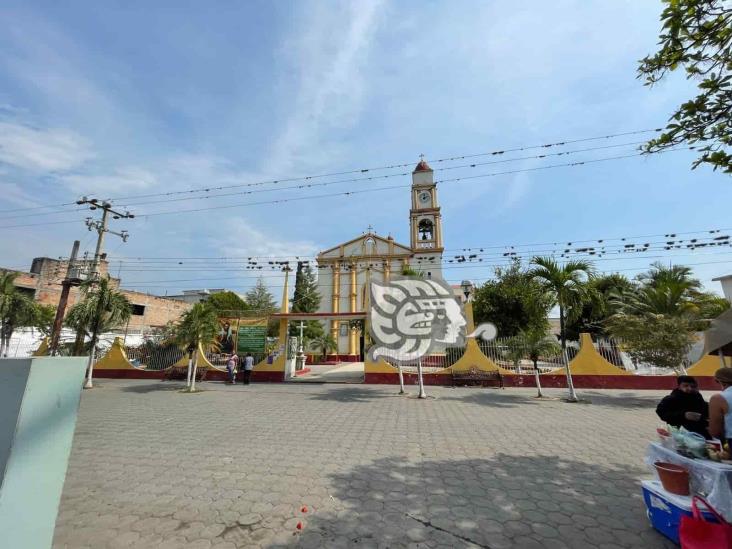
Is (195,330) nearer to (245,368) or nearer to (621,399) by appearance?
(245,368)

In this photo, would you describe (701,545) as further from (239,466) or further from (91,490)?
(91,490)

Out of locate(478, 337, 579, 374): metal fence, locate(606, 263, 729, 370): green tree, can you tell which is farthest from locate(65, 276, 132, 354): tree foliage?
locate(606, 263, 729, 370): green tree

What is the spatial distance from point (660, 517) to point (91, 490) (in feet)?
20.4

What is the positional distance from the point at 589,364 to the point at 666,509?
12.2 metres

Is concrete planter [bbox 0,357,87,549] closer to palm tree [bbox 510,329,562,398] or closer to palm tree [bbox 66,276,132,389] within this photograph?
palm tree [bbox 510,329,562,398]

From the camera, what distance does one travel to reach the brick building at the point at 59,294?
27.9 meters

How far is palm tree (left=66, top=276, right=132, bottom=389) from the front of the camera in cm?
1416

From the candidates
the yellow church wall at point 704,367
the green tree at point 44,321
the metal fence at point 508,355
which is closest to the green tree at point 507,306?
the metal fence at point 508,355

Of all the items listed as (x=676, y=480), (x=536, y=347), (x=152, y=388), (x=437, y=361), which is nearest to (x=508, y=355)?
(x=536, y=347)

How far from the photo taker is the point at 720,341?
4.91 m

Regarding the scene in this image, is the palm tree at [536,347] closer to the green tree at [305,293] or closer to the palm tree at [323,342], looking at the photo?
the palm tree at [323,342]

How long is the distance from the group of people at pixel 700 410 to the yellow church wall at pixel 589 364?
10597 mm

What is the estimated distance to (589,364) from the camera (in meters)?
13.2

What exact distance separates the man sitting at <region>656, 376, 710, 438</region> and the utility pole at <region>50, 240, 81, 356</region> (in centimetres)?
2208
